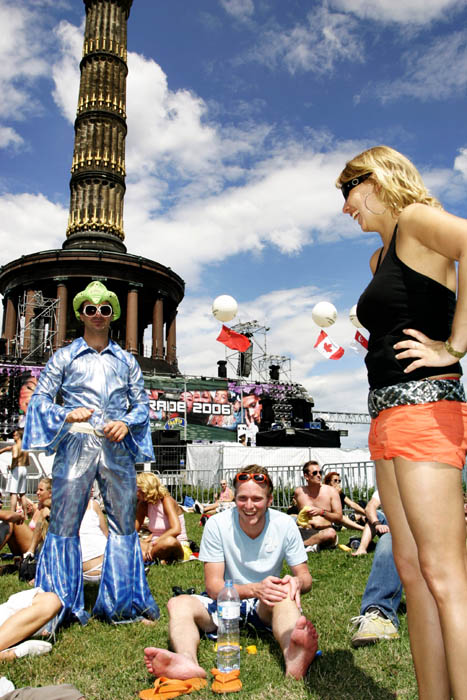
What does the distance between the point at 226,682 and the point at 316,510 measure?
17.2ft

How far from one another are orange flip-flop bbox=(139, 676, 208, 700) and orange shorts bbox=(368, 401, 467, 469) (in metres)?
1.77

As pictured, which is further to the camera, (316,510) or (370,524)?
(316,510)

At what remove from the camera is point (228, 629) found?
3.12 meters

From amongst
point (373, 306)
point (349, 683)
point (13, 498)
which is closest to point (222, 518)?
point (349, 683)

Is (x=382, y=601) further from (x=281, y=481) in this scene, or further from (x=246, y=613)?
(x=281, y=481)

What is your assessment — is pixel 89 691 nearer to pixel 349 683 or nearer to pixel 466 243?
pixel 349 683

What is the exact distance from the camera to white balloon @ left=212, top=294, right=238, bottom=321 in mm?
14625

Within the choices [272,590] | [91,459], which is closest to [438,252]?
[272,590]

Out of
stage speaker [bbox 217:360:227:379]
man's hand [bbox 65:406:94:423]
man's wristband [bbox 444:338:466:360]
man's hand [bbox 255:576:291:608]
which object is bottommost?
man's hand [bbox 255:576:291:608]

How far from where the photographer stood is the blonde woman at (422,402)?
5.89 ft

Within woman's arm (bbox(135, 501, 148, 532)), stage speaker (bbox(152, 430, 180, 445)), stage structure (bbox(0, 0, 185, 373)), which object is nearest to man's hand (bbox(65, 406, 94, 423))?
woman's arm (bbox(135, 501, 148, 532))

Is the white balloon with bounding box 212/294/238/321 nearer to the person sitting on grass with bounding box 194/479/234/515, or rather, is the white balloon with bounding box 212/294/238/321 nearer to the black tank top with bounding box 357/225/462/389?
the person sitting on grass with bounding box 194/479/234/515

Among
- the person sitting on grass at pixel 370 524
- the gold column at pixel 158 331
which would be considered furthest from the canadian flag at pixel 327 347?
the gold column at pixel 158 331

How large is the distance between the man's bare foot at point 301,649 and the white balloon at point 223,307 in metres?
12.0
